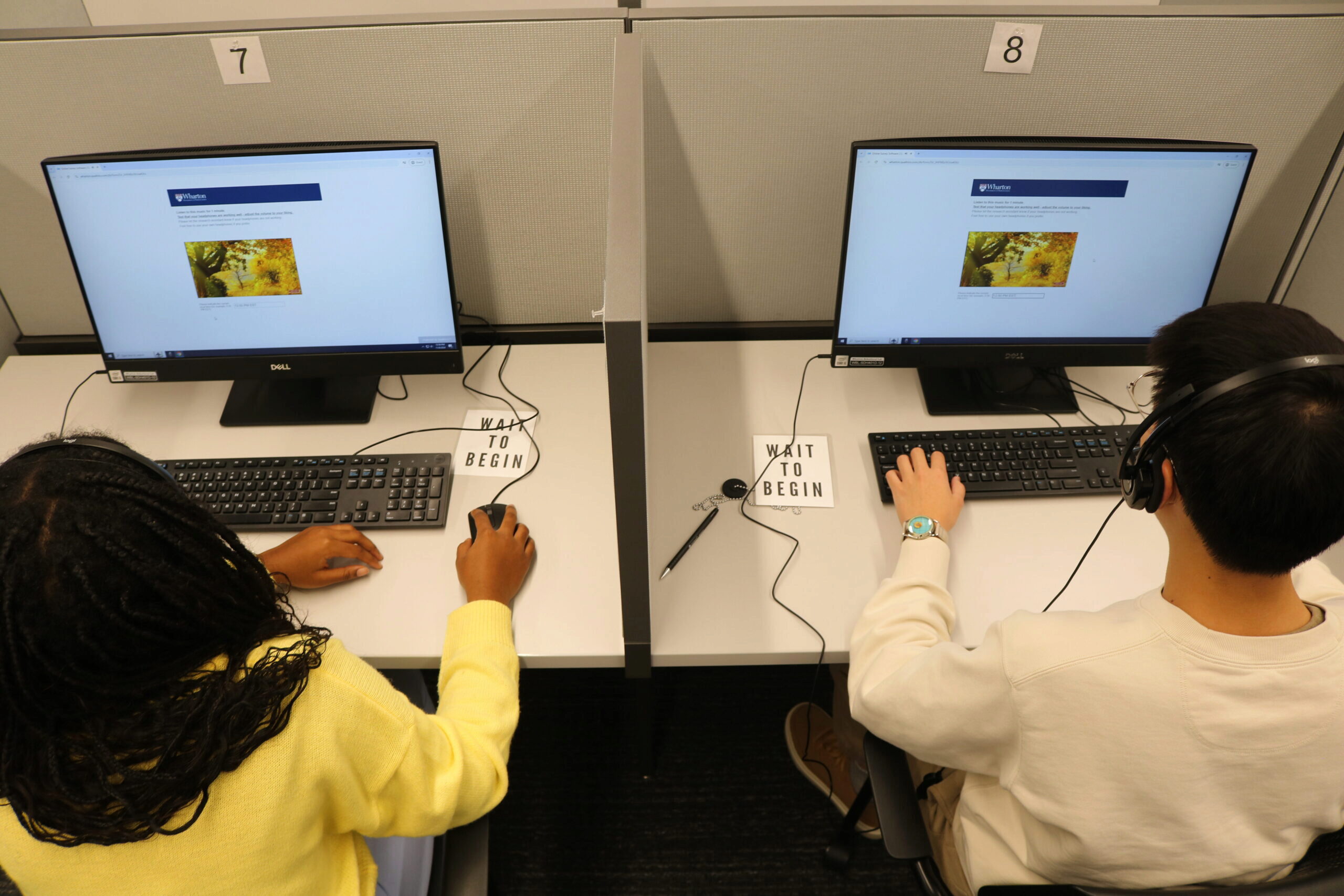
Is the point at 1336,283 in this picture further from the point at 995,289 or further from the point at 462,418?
the point at 462,418

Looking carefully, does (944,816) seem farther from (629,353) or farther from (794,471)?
(629,353)

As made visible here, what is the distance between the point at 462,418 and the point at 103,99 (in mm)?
697

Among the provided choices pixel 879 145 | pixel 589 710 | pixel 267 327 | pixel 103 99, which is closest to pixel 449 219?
pixel 267 327

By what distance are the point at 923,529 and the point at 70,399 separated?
1.36 metres

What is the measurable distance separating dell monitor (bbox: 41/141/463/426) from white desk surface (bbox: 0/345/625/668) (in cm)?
6

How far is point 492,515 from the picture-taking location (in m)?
1.12

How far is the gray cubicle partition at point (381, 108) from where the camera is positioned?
1.18 m

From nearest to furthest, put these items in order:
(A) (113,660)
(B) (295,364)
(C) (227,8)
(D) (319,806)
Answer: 1. (A) (113,660)
2. (D) (319,806)
3. (B) (295,364)
4. (C) (227,8)

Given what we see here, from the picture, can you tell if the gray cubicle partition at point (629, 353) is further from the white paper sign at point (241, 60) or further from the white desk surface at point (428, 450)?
the white paper sign at point (241, 60)

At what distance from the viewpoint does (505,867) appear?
4.81 ft

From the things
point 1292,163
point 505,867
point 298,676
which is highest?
point 1292,163

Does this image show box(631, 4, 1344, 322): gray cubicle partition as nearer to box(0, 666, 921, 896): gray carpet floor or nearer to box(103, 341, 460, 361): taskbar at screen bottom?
box(103, 341, 460, 361): taskbar at screen bottom

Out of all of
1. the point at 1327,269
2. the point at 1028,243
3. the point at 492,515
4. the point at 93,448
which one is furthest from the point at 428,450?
the point at 1327,269

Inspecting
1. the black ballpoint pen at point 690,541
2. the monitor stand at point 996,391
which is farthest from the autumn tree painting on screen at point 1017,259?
the black ballpoint pen at point 690,541
